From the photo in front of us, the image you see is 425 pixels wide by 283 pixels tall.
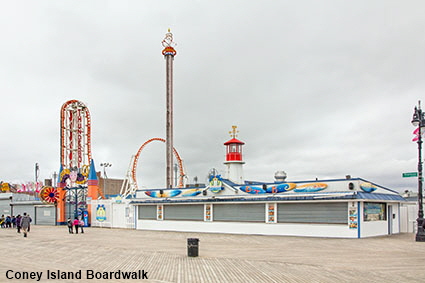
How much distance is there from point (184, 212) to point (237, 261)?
20068 mm

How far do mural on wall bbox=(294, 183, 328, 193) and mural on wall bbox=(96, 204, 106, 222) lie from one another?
21.1m

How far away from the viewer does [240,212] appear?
1280 inches

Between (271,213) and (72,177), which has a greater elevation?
(72,177)

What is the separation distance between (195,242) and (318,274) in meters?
5.69

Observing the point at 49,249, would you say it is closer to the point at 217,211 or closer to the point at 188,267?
the point at 188,267

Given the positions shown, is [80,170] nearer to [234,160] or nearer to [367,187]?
[234,160]

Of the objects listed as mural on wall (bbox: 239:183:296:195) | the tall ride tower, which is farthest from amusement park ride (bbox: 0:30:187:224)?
mural on wall (bbox: 239:183:296:195)

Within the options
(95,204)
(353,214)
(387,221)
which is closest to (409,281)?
(353,214)

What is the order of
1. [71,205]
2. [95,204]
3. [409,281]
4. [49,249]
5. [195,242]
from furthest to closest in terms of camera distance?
1. [71,205]
2. [95,204]
3. [49,249]
4. [195,242]
5. [409,281]

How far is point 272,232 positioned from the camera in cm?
3028

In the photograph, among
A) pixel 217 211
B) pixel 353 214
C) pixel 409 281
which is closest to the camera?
pixel 409 281

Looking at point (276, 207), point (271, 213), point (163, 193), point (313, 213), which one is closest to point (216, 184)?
point (271, 213)

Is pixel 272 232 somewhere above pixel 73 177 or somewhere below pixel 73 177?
below

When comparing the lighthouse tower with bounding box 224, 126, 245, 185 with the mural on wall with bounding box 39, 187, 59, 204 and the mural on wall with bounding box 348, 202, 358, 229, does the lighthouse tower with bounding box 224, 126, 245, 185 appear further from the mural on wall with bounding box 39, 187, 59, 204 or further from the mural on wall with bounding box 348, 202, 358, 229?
the mural on wall with bounding box 39, 187, 59, 204
